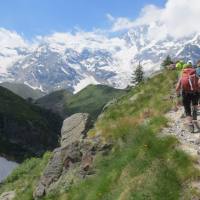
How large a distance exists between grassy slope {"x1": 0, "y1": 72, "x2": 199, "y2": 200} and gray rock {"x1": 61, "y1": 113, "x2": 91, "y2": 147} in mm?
1800

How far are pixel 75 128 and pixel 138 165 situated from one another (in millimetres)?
12908

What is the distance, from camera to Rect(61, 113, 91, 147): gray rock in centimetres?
3023

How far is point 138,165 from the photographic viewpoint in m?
19.1

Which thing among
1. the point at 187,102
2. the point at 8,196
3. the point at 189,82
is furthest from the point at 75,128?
the point at 189,82

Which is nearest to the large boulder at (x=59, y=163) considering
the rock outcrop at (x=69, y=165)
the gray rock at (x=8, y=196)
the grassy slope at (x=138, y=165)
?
the rock outcrop at (x=69, y=165)

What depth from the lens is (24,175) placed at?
35188 mm

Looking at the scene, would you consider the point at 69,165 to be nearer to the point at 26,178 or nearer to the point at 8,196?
the point at 8,196

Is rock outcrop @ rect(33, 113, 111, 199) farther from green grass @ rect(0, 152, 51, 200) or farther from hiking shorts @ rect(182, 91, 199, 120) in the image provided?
hiking shorts @ rect(182, 91, 199, 120)

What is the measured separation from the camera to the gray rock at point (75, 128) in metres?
30.2

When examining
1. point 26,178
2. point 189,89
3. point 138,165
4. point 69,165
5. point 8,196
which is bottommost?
point 8,196

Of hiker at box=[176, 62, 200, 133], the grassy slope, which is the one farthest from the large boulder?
hiker at box=[176, 62, 200, 133]

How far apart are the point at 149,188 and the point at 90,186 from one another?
16.0ft

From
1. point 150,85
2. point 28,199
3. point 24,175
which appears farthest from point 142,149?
point 24,175

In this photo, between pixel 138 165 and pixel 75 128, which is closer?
pixel 138 165
